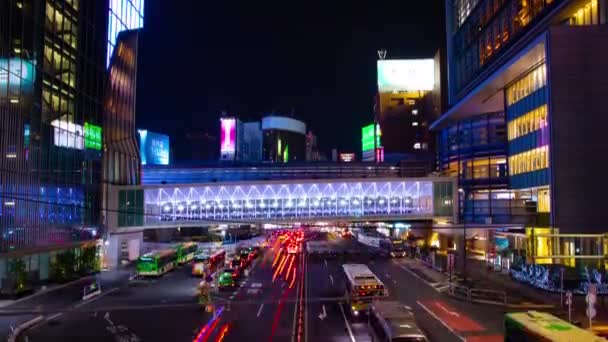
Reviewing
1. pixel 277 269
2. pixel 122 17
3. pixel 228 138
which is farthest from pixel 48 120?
pixel 228 138

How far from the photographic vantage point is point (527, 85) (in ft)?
180

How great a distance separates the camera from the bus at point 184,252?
201ft

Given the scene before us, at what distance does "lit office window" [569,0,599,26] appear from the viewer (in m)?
48.8

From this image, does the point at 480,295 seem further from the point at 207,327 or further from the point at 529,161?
the point at 529,161

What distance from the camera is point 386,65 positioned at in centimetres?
15388

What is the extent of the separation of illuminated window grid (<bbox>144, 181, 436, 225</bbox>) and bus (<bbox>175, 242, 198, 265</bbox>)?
4.32 metres

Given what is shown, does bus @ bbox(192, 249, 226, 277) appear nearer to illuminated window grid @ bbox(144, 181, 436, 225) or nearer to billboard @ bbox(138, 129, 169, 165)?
illuminated window grid @ bbox(144, 181, 436, 225)

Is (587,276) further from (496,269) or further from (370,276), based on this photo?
(370,276)

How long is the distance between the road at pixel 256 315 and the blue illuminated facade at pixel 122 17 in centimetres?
2938

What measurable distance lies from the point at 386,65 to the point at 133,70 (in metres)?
97.3

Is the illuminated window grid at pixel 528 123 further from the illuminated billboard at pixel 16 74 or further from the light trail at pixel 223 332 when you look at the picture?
the illuminated billboard at pixel 16 74

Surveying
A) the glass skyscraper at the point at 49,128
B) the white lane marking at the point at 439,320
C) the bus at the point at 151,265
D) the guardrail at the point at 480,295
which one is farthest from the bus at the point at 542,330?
the bus at the point at 151,265

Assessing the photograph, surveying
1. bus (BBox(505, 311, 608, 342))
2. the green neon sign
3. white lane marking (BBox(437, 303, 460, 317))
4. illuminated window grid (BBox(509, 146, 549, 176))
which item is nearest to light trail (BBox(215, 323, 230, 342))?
white lane marking (BBox(437, 303, 460, 317))

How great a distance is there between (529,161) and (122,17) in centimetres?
4781
